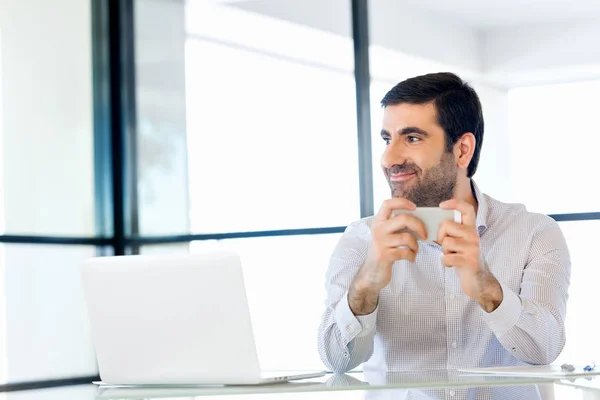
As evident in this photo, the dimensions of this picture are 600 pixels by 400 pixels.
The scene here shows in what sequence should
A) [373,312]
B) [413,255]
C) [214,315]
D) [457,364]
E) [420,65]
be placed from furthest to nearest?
[420,65] < [457,364] < [373,312] < [413,255] < [214,315]

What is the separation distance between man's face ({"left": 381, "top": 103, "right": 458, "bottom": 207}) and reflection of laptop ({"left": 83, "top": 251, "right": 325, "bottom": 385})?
0.97 metres

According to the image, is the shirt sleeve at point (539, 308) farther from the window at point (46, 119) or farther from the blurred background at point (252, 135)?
the window at point (46, 119)

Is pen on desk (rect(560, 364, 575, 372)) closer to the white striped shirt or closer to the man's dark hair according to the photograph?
the white striped shirt

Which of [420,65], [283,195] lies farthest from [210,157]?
[420,65]

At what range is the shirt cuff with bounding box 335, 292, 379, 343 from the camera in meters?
2.13

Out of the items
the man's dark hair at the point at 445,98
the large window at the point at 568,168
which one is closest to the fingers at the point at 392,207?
the man's dark hair at the point at 445,98

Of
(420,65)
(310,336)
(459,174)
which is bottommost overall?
(310,336)

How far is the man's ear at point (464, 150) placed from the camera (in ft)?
8.84

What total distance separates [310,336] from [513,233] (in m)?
2.22

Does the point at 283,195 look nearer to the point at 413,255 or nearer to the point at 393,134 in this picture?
the point at 393,134

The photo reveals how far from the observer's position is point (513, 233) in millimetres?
2447

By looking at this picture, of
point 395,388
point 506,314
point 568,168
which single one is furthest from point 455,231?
point 568,168

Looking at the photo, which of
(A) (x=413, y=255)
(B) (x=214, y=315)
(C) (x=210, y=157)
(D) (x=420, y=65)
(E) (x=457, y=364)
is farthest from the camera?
(C) (x=210, y=157)

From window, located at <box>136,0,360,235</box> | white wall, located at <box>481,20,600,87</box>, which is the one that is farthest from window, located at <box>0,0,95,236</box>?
white wall, located at <box>481,20,600,87</box>
